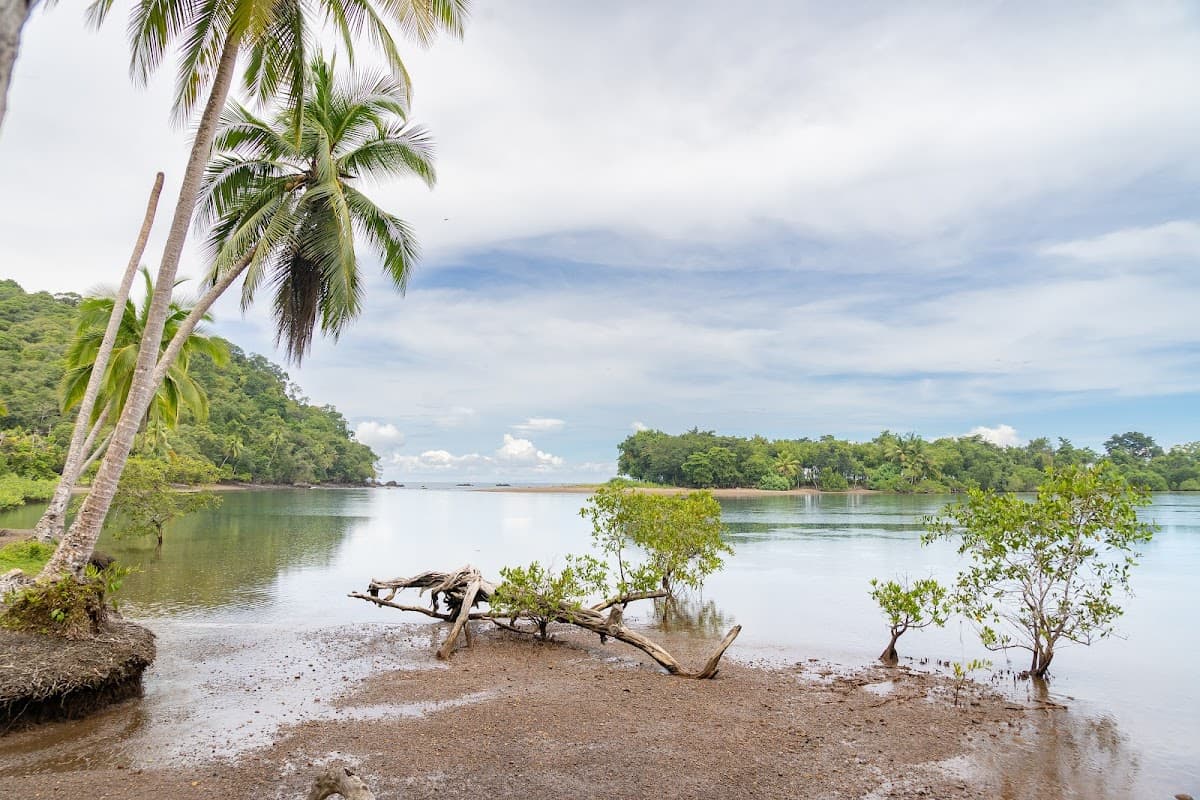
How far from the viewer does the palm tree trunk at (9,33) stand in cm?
204

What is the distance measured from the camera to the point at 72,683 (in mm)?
7238

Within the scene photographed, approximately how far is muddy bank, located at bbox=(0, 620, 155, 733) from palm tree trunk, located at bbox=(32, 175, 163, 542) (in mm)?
2756

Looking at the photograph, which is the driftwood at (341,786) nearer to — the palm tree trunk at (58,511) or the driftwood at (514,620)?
the driftwood at (514,620)

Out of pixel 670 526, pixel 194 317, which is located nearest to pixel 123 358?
pixel 194 317

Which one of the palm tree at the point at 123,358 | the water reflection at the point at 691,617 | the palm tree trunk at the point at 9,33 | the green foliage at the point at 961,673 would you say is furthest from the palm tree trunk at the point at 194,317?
the green foliage at the point at 961,673

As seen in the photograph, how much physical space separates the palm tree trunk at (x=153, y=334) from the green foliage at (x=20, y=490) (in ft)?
119

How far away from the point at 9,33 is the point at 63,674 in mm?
7485

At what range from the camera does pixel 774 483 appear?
10350 cm

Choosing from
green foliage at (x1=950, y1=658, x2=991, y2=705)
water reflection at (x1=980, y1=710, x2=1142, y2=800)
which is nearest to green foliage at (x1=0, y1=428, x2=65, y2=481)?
green foliage at (x1=950, y1=658, x2=991, y2=705)

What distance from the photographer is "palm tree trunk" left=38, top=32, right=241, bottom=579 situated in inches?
337

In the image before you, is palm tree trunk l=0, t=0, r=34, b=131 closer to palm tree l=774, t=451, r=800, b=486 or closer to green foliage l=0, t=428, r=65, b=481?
green foliage l=0, t=428, r=65, b=481

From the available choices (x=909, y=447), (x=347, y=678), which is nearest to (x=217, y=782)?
(x=347, y=678)

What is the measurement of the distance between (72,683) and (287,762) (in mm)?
2724

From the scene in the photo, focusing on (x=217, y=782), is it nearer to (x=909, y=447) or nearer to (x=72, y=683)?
(x=72, y=683)
